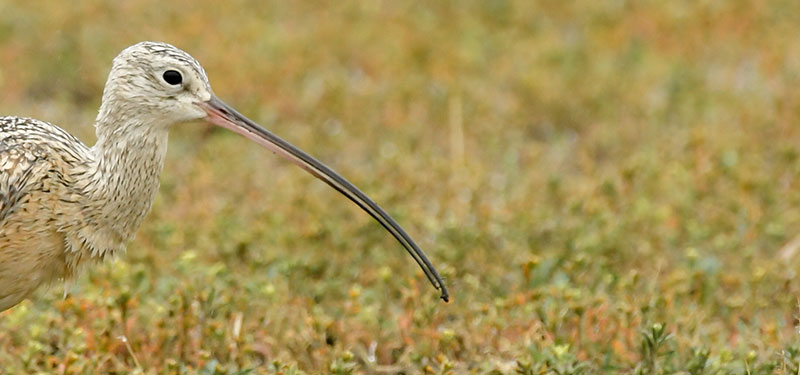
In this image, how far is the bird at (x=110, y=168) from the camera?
14.1ft

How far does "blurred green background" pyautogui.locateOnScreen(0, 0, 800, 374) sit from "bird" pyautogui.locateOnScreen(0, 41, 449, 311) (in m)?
0.42

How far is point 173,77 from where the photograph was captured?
436 cm

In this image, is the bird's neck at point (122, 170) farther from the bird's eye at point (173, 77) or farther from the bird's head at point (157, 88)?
the bird's eye at point (173, 77)

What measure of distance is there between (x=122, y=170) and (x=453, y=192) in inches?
108

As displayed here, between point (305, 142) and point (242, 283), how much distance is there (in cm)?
226

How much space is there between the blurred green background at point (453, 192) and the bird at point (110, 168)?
0.42m

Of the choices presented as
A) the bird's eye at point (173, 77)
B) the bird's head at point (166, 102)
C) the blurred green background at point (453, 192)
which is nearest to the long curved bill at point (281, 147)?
the bird's head at point (166, 102)

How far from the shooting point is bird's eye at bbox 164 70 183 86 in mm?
4344

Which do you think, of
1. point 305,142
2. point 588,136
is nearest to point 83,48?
point 305,142

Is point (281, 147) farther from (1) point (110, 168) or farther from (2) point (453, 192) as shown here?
(2) point (453, 192)

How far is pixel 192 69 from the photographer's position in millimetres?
4344

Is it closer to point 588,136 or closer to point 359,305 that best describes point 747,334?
point 359,305

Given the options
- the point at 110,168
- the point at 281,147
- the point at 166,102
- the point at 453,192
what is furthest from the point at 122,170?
the point at 453,192

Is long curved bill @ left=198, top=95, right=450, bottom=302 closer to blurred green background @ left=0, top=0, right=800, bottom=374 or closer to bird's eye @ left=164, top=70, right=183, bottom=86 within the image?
bird's eye @ left=164, top=70, right=183, bottom=86
